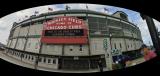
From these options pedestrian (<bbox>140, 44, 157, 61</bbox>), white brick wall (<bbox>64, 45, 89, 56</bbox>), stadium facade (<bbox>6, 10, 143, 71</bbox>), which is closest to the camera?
pedestrian (<bbox>140, 44, 157, 61</bbox>)

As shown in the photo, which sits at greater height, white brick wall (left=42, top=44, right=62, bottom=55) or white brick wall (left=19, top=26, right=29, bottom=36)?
white brick wall (left=19, top=26, right=29, bottom=36)

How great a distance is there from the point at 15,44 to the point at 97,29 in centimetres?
401

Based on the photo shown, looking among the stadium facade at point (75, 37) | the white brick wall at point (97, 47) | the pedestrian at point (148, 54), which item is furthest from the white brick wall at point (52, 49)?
the pedestrian at point (148, 54)

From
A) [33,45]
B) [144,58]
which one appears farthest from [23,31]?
[144,58]


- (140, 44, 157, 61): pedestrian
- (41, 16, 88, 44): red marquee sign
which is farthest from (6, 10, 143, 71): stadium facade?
(140, 44, 157, 61): pedestrian

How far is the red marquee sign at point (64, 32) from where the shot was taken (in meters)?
8.61

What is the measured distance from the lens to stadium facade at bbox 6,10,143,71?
7.52m

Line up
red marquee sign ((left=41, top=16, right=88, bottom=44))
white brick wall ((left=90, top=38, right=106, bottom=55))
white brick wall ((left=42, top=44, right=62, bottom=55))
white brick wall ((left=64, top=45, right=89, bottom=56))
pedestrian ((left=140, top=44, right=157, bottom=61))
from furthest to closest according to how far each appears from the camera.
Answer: white brick wall ((left=90, top=38, right=106, bottom=55)) → red marquee sign ((left=41, top=16, right=88, bottom=44)) → white brick wall ((left=42, top=44, right=62, bottom=55)) → white brick wall ((left=64, top=45, right=89, bottom=56)) → pedestrian ((left=140, top=44, right=157, bottom=61))

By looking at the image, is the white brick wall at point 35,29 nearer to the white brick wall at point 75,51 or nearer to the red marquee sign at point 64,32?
the red marquee sign at point 64,32

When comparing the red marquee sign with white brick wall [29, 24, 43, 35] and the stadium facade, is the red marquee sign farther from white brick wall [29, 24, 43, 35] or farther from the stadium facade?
white brick wall [29, 24, 43, 35]

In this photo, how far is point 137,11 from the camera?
3926 millimetres

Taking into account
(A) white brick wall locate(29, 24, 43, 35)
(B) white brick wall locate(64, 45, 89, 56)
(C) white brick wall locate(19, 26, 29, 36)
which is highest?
(A) white brick wall locate(29, 24, 43, 35)

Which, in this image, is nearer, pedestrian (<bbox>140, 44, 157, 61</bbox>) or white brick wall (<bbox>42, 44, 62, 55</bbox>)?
pedestrian (<bbox>140, 44, 157, 61</bbox>)

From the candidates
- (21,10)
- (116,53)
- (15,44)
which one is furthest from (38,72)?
(116,53)
